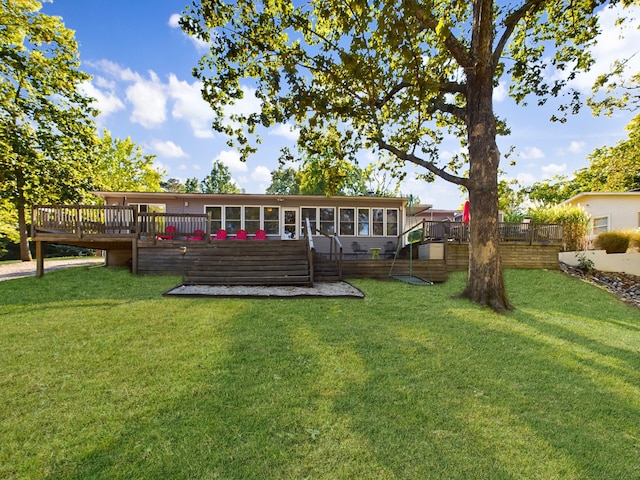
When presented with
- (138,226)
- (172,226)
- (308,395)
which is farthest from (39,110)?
(308,395)

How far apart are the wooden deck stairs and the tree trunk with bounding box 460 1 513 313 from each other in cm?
422

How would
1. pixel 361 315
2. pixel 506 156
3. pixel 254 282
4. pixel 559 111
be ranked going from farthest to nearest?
1. pixel 506 156
2. pixel 559 111
3. pixel 254 282
4. pixel 361 315

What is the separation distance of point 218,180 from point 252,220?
42422 millimetres

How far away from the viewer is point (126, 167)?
2655cm

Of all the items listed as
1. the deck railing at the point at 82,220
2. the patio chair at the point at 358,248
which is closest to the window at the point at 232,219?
the deck railing at the point at 82,220

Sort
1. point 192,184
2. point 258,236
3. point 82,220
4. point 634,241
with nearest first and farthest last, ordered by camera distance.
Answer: point 82,220, point 634,241, point 258,236, point 192,184

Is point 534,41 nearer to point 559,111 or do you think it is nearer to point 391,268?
point 559,111

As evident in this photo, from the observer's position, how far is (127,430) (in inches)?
89.3

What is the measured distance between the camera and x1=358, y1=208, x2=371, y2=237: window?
1533 cm

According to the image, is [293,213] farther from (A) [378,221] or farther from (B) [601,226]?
(B) [601,226]

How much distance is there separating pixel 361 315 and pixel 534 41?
9720 mm

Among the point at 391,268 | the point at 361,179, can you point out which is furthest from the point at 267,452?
the point at 361,179

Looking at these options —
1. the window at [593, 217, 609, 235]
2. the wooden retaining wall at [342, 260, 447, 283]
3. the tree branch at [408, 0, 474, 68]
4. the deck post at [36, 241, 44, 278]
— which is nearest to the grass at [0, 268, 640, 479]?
the deck post at [36, 241, 44, 278]

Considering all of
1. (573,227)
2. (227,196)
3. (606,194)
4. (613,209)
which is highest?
(606,194)
